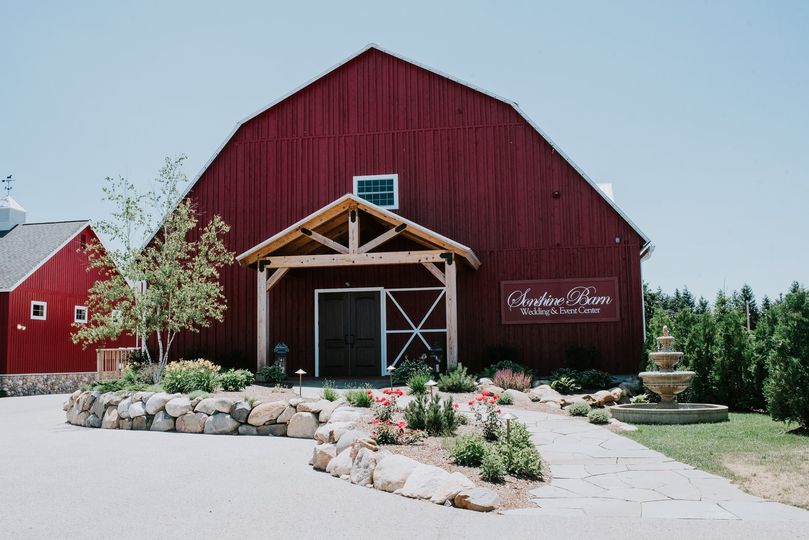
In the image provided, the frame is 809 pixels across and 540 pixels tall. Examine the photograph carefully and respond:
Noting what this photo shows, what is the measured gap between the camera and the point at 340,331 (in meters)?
17.3

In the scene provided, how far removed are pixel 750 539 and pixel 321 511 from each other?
3.25m

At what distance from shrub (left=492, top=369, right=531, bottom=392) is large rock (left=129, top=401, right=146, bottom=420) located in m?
6.47

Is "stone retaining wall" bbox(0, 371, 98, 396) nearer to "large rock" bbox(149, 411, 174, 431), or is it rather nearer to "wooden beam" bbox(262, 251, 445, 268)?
"wooden beam" bbox(262, 251, 445, 268)

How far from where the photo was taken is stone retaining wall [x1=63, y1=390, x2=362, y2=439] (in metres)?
10.2

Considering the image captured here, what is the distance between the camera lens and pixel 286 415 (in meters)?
10.4

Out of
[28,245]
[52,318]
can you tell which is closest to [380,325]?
[52,318]

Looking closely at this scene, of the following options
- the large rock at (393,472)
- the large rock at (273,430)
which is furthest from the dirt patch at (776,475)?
the large rock at (273,430)

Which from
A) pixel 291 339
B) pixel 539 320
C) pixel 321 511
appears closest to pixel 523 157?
pixel 539 320

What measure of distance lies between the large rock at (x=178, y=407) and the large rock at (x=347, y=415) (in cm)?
277

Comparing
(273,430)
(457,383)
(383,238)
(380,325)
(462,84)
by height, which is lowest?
(273,430)

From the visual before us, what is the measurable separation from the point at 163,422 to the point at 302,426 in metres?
2.53

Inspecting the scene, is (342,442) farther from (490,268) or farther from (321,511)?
(490,268)

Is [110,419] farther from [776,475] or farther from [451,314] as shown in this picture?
[776,475]

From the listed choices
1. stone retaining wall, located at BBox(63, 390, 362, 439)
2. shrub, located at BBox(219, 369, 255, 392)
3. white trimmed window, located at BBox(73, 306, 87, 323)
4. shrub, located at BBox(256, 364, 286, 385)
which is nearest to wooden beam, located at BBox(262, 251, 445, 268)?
shrub, located at BBox(256, 364, 286, 385)
